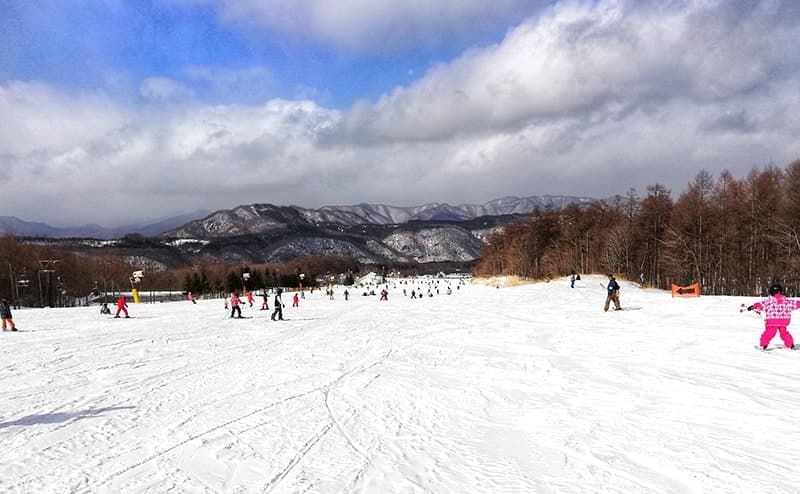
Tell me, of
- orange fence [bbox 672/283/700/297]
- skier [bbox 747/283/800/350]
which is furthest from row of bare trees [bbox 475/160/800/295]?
skier [bbox 747/283/800/350]

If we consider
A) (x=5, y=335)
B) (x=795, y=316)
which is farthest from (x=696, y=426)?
(x=5, y=335)

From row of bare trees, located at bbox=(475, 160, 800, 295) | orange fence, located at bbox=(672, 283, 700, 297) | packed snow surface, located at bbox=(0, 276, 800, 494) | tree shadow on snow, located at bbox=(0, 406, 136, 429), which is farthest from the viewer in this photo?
row of bare trees, located at bbox=(475, 160, 800, 295)

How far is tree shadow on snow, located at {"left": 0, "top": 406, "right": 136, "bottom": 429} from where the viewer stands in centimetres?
700

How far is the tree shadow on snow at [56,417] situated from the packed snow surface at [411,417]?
4 centimetres

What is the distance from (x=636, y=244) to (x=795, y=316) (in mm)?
36832

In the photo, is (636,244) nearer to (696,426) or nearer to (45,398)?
(696,426)

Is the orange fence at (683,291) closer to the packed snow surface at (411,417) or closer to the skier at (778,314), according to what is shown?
the packed snow surface at (411,417)

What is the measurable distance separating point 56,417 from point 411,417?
532 centimetres

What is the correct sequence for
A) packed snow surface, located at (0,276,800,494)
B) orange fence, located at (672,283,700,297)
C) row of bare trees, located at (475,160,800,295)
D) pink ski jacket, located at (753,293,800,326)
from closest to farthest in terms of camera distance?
packed snow surface, located at (0,276,800,494)
pink ski jacket, located at (753,293,800,326)
orange fence, located at (672,283,700,297)
row of bare trees, located at (475,160,800,295)

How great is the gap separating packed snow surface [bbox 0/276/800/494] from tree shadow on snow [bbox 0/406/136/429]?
1.7 inches

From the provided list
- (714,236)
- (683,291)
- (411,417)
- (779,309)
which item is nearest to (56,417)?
(411,417)

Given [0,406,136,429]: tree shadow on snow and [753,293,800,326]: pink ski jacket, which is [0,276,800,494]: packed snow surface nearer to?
[0,406,136,429]: tree shadow on snow

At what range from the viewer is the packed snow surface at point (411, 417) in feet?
16.2

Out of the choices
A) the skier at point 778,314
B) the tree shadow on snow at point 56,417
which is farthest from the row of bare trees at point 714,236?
the tree shadow on snow at point 56,417
